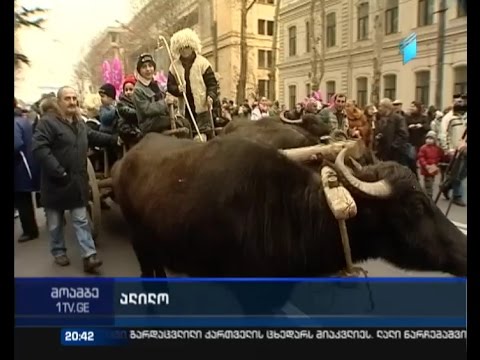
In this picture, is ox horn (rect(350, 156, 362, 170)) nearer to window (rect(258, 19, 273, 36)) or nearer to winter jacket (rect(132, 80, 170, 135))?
window (rect(258, 19, 273, 36))

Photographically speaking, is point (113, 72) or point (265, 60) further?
point (265, 60)

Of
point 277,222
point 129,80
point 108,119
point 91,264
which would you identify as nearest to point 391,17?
point 277,222

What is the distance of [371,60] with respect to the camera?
2465 millimetres

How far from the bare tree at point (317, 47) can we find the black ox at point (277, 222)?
0.32m

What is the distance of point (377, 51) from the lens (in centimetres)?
245

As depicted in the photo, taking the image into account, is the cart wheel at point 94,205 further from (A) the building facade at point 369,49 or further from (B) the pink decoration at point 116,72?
(A) the building facade at point 369,49

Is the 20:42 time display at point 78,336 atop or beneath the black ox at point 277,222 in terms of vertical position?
beneath

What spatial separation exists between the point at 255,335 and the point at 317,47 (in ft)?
3.68

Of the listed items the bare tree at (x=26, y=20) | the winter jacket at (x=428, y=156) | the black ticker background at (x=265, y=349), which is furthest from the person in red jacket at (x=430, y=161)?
the bare tree at (x=26, y=20)

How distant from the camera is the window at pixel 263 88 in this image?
253 centimetres

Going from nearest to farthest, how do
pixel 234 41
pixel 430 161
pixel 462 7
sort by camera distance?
pixel 462 7
pixel 430 161
pixel 234 41

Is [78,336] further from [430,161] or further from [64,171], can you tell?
[430,161]

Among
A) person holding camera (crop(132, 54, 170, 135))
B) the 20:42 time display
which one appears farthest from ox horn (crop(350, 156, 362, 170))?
the 20:42 time display

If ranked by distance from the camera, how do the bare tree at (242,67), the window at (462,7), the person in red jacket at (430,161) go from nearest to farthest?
1. the window at (462,7)
2. the person in red jacket at (430,161)
3. the bare tree at (242,67)
